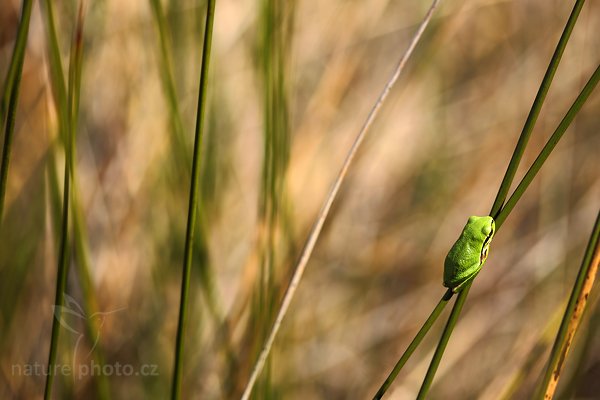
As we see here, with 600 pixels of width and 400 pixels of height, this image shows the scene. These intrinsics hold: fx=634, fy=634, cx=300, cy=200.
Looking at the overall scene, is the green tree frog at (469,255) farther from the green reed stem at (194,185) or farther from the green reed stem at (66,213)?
the green reed stem at (66,213)

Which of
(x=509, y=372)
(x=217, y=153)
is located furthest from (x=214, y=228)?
(x=509, y=372)

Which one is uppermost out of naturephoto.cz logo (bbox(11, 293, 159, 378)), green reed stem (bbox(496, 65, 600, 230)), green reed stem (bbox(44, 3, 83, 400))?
green reed stem (bbox(496, 65, 600, 230))

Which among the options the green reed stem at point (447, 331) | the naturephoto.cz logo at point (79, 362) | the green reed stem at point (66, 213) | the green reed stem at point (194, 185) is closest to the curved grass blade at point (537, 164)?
the green reed stem at point (447, 331)

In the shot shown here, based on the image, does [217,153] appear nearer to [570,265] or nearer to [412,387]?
[412,387]

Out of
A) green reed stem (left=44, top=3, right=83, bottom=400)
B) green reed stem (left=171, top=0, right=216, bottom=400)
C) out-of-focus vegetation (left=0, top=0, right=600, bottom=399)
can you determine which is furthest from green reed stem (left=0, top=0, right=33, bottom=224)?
out-of-focus vegetation (left=0, top=0, right=600, bottom=399)

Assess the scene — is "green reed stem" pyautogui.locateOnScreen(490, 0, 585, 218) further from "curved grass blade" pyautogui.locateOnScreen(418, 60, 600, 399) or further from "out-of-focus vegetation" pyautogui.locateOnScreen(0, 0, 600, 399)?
"out-of-focus vegetation" pyautogui.locateOnScreen(0, 0, 600, 399)

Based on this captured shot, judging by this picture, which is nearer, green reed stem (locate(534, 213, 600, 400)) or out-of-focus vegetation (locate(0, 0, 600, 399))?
green reed stem (locate(534, 213, 600, 400))

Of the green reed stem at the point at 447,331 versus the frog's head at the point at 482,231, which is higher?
the frog's head at the point at 482,231
